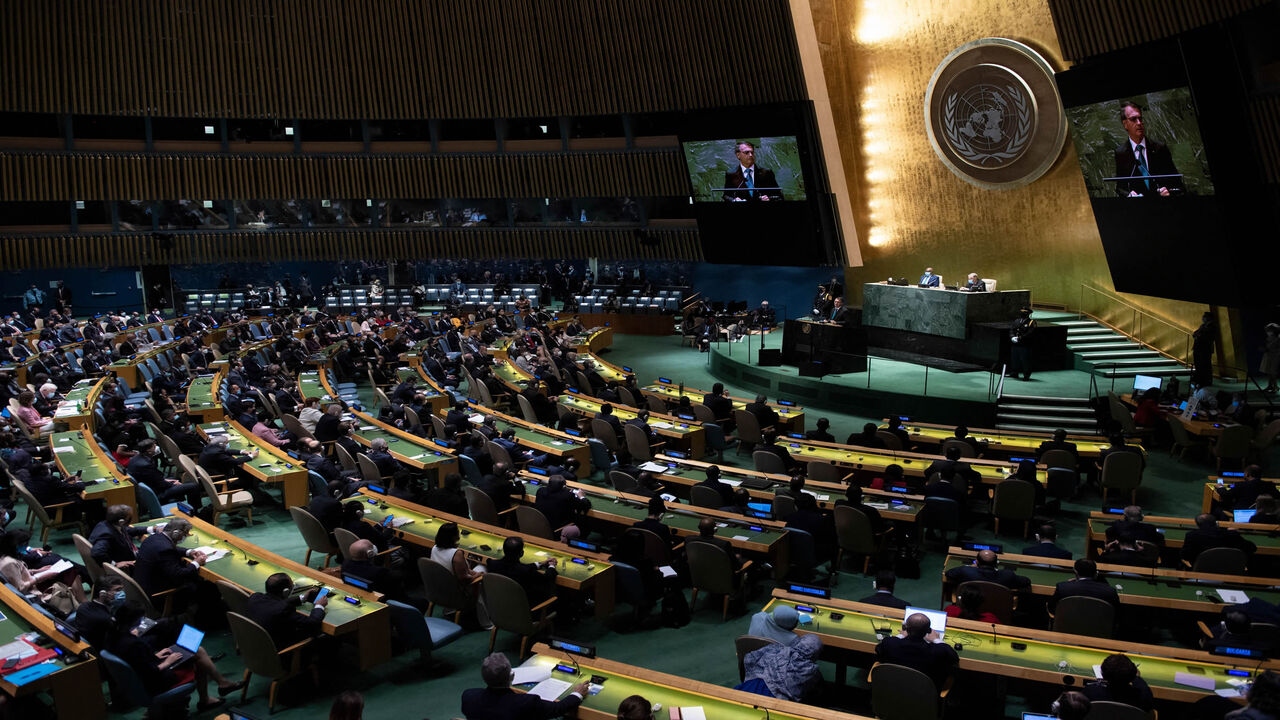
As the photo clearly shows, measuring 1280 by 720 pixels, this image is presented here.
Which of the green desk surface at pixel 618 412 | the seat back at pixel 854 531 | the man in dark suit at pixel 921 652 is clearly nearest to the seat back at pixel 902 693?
the man in dark suit at pixel 921 652

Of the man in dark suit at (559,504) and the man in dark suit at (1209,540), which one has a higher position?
the man in dark suit at (559,504)

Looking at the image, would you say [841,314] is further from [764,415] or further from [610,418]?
[610,418]

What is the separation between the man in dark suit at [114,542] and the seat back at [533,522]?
133 inches

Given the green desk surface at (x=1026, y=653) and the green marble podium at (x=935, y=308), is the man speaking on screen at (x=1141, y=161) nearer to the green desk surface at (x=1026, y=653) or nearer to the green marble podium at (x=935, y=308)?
the green marble podium at (x=935, y=308)

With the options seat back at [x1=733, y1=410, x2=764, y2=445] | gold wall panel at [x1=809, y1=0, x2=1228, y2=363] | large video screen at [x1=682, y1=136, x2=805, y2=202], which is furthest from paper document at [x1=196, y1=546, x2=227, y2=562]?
large video screen at [x1=682, y1=136, x2=805, y2=202]

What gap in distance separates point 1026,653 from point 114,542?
7279 mm

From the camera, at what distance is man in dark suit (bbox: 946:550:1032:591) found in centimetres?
728

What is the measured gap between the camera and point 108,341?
68.9ft

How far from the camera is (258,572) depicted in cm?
775

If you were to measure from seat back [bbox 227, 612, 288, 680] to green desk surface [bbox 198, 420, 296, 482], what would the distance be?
424 cm

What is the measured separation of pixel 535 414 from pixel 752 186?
460 inches

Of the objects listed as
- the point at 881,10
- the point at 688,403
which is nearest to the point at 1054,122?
the point at 881,10

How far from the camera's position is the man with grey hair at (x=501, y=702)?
208 inches

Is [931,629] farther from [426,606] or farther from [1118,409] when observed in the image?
[1118,409]
